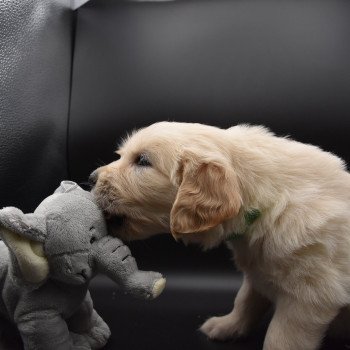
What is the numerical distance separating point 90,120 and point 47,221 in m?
1.10

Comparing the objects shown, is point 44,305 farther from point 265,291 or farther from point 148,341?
point 265,291

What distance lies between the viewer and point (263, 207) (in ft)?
4.91

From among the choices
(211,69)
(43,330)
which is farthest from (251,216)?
(211,69)

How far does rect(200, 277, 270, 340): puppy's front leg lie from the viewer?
1.84 m

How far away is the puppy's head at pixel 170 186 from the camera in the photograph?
55.1 inches

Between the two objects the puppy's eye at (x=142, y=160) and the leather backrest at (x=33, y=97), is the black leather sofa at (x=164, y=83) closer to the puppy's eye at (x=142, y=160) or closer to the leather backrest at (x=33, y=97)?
the leather backrest at (x=33, y=97)

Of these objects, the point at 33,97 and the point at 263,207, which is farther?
the point at 33,97

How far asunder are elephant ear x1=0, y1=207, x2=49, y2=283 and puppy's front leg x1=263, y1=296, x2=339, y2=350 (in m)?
0.66

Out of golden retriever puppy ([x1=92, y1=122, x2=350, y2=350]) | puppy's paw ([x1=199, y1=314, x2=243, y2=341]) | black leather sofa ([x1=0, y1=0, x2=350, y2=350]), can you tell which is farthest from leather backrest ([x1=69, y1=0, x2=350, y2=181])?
puppy's paw ([x1=199, y1=314, x2=243, y2=341])

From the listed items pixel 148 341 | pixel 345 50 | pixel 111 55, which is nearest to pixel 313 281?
pixel 148 341

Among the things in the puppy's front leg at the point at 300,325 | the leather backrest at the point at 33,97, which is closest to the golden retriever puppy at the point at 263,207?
the puppy's front leg at the point at 300,325

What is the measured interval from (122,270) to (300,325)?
52 centimetres

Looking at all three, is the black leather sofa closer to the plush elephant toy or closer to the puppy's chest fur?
the puppy's chest fur

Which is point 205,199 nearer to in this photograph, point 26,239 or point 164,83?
point 26,239
